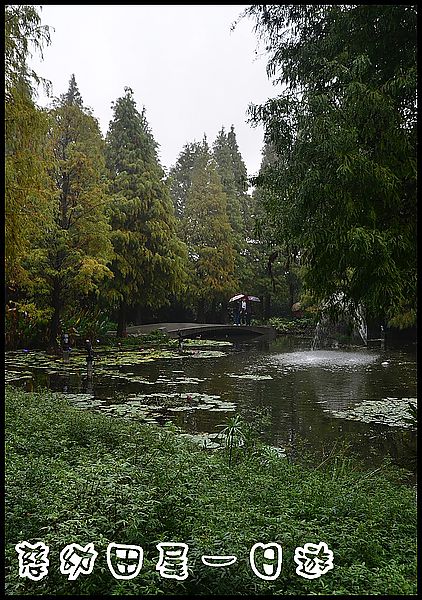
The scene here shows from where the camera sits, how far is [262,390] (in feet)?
35.4

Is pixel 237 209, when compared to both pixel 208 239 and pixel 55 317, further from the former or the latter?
pixel 55 317

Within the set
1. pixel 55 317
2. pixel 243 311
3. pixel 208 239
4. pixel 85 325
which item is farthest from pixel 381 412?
pixel 243 311

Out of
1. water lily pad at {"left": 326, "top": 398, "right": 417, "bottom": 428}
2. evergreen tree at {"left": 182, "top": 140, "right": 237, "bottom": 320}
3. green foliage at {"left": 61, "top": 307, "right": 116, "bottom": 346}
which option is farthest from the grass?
evergreen tree at {"left": 182, "top": 140, "right": 237, "bottom": 320}

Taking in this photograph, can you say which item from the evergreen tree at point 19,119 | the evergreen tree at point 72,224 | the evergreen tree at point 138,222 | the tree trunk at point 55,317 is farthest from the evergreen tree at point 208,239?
the evergreen tree at point 19,119

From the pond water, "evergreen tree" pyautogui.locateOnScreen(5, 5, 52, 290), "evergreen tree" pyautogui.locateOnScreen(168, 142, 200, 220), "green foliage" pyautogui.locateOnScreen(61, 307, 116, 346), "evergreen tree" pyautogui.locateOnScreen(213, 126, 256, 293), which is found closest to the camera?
"evergreen tree" pyautogui.locateOnScreen(5, 5, 52, 290)

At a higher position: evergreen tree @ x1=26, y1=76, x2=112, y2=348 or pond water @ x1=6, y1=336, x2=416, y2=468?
evergreen tree @ x1=26, y1=76, x2=112, y2=348

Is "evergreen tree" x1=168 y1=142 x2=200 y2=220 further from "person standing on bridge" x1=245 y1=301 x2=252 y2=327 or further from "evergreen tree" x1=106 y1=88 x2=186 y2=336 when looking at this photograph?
"evergreen tree" x1=106 y1=88 x2=186 y2=336

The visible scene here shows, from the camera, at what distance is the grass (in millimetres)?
2494

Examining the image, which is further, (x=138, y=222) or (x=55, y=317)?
(x=138, y=222)

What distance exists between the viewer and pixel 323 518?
3.28 m

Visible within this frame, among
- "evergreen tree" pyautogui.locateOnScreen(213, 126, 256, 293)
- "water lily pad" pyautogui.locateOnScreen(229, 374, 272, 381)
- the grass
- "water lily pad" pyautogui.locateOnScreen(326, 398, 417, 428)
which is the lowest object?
"water lily pad" pyautogui.locateOnScreen(326, 398, 417, 428)

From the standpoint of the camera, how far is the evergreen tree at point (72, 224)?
1597 centimetres

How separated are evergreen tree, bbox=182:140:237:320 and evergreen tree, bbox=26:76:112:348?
10743mm

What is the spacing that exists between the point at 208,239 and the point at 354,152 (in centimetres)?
2408
